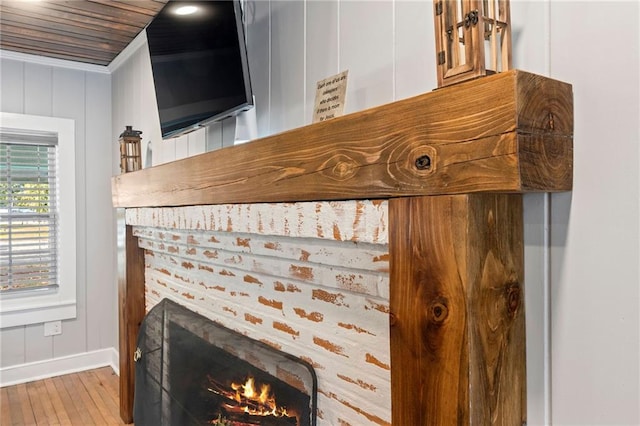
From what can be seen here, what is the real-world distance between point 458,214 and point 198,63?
138 cm

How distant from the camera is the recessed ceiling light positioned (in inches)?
69.4

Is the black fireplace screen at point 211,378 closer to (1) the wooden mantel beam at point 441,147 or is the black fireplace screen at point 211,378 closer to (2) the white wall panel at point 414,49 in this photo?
(1) the wooden mantel beam at point 441,147

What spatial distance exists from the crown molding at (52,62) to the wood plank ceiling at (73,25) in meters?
0.07

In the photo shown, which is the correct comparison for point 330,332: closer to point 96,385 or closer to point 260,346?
point 260,346

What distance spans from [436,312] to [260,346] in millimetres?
777

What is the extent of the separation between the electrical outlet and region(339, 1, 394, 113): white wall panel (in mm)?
3105

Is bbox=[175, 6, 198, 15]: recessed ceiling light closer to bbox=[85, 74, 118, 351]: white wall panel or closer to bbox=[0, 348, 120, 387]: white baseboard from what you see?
bbox=[85, 74, 118, 351]: white wall panel

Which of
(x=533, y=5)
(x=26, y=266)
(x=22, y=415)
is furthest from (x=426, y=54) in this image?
→ (x=26, y=266)

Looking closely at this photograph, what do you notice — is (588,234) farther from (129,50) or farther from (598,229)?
(129,50)

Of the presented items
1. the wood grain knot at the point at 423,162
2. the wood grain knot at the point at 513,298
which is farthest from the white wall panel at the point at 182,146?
the wood grain knot at the point at 513,298

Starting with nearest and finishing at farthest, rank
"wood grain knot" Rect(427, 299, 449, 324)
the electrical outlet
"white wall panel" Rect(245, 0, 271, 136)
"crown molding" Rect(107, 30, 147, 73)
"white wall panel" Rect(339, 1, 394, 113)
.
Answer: "wood grain knot" Rect(427, 299, 449, 324)
"white wall panel" Rect(339, 1, 394, 113)
"white wall panel" Rect(245, 0, 271, 136)
"crown molding" Rect(107, 30, 147, 73)
the electrical outlet

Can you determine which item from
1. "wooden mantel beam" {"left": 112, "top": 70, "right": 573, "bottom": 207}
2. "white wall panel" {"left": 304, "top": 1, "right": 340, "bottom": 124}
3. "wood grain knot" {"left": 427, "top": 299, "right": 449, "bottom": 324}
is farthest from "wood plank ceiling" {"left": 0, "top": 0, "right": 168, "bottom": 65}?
"wood grain knot" {"left": 427, "top": 299, "right": 449, "bottom": 324}

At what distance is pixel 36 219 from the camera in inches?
133

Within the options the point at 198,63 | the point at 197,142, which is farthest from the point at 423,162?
the point at 197,142
